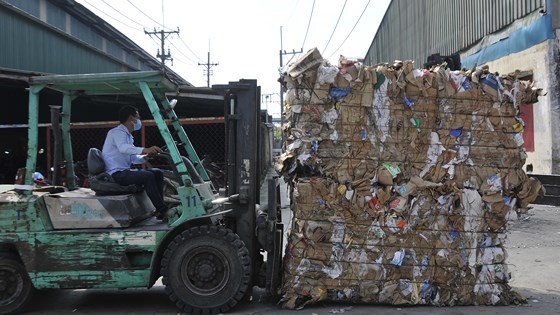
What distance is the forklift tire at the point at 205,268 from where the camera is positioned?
5.23m

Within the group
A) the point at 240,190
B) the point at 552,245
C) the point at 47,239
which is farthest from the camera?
the point at 552,245

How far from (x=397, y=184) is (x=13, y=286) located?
14.4 ft

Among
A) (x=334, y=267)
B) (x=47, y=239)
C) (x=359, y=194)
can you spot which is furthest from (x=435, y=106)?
(x=47, y=239)

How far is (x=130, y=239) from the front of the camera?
5.23 meters

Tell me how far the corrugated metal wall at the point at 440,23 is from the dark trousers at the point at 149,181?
10.8m

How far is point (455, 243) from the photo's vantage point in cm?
532

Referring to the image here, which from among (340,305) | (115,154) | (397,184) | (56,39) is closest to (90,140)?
(56,39)

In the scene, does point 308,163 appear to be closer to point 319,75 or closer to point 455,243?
point 319,75

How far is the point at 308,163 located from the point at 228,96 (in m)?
1.29

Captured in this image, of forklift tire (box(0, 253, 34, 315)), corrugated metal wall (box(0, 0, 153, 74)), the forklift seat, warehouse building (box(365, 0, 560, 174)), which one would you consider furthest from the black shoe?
corrugated metal wall (box(0, 0, 153, 74))

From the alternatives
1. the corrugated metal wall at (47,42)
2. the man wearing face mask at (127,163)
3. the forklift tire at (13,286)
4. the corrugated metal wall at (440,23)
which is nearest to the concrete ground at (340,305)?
the forklift tire at (13,286)

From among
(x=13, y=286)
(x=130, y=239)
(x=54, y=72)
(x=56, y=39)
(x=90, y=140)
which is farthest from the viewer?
(x=56, y=39)

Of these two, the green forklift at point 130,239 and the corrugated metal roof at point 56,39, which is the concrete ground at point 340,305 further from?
the corrugated metal roof at point 56,39

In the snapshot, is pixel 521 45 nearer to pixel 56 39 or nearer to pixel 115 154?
pixel 115 154
